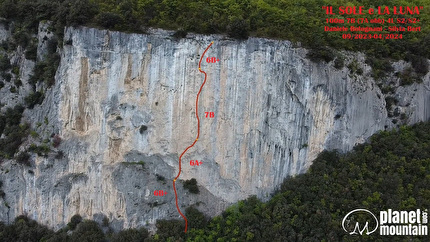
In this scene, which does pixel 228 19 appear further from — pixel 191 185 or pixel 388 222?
pixel 388 222

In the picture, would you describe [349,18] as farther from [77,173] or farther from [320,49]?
[77,173]

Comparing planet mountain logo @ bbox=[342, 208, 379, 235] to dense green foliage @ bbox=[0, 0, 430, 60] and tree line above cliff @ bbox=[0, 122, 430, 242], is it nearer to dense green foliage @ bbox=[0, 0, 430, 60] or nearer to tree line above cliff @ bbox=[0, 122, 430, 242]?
tree line above cliff @ bbox=[0, 122, 430, 242]

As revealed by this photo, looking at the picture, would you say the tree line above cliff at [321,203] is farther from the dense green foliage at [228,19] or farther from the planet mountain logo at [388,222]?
the dense green foliage at [228,19]

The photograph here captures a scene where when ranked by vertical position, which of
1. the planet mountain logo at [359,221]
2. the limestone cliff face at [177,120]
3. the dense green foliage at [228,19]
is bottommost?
the planet mountain logo at [359,221]

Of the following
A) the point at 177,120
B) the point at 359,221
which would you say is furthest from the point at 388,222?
the point at 177,120

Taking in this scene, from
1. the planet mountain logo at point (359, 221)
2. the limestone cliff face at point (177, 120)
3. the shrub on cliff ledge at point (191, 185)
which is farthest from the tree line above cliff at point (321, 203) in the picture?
the shrub on cliff ledge at point (191, 185)

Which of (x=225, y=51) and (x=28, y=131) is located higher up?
(x=225, y=51)

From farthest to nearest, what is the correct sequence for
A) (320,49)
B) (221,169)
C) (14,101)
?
(14,101), (221,169), (320,49)

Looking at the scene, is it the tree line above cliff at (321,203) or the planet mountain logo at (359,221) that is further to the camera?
the tree line above cliff at (321,203)

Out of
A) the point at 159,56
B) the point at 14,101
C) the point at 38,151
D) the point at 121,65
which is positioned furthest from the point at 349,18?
the point at 14,101
